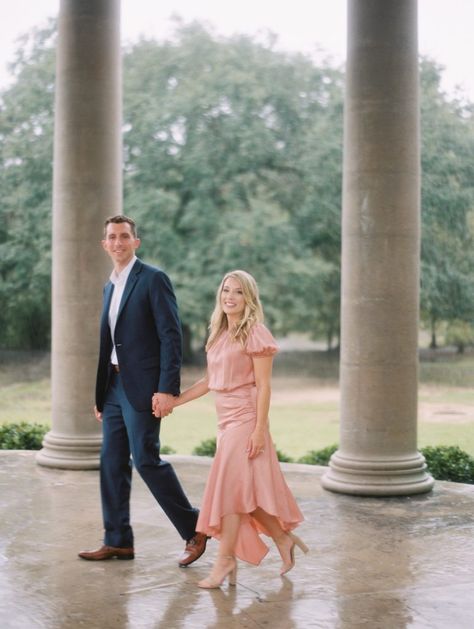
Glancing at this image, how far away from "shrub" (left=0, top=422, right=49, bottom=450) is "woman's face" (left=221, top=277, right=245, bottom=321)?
Result: 11373mm

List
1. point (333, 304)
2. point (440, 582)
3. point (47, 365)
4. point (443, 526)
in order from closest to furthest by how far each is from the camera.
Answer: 1. point (440, 582)
2. point (443, 526)
3. point (333, 304)
4. point (47, 365)

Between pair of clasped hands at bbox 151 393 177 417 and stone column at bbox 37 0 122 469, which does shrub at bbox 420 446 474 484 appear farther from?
pair of clasped hands at bbox 151 393 177 417

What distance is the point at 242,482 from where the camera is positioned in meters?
9.83

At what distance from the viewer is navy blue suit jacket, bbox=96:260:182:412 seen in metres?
10.3

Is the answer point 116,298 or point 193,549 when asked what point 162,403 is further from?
→ point 193,549

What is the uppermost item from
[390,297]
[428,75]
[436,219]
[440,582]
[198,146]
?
[428,75]

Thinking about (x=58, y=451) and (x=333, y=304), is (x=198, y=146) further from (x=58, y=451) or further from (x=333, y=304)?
(x=58, y=451)

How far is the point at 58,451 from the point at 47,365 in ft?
70.5

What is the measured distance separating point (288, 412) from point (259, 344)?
2861cm

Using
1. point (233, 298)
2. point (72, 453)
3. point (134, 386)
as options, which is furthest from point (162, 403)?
point (72, 453)

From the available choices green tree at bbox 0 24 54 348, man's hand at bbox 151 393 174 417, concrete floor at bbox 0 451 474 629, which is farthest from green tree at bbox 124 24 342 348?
man's hand at bbox 151 393 174 417

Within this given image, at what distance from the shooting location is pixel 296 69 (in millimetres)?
35344

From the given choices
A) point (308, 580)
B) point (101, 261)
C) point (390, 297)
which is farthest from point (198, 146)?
point (308, 580)

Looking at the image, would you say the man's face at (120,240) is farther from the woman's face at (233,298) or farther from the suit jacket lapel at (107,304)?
the woman's face at (233,298)
